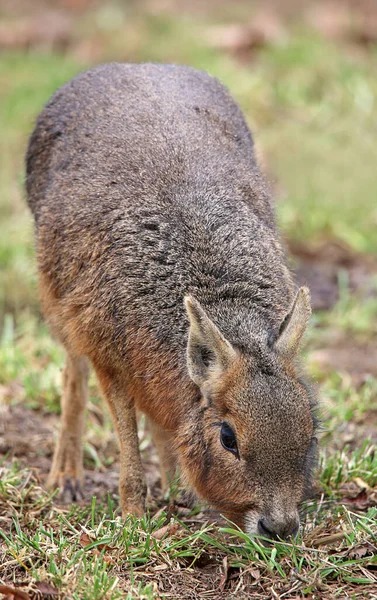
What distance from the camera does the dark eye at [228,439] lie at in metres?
4.59

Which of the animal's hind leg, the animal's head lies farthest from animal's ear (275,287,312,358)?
the animal's hind leg

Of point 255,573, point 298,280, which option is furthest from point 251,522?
point 298,280

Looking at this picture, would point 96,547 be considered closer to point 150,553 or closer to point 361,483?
point 150,553

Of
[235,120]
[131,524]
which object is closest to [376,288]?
[235,120]

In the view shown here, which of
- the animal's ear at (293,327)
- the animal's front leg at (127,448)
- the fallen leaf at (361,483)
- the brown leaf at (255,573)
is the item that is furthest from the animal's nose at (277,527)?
the fallen leaf at (361,483)

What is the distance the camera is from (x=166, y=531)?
4988 mm

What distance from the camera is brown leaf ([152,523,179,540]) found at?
4.99m

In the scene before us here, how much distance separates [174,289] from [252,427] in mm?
990

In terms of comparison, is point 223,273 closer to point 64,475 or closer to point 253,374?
point 253,374

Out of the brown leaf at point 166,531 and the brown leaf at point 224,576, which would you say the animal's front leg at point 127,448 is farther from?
the brown leaf at point 224,576

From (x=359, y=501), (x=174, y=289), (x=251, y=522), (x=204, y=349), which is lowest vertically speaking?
(x=359, y=501)

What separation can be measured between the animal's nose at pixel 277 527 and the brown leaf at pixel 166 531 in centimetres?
63

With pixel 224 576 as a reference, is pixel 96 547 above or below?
above

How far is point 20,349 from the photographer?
7.76m
